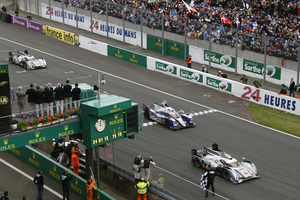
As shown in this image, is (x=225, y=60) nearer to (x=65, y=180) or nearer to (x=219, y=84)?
(x=219, y=84)

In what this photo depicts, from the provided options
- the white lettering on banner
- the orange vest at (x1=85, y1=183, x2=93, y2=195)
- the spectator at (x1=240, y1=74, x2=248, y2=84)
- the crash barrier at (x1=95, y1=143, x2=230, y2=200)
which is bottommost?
the orange vest at (x1=85, y1=183, x2=93, y2=195)

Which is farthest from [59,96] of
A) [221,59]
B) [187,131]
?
[221,59]

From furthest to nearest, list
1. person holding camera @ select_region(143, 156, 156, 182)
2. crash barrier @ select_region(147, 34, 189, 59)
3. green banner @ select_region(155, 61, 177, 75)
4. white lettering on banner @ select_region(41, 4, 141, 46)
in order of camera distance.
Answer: white lettering on banner @ select_region(41, 4, 141, 46) → crash barrier @ select_region(147, 34, 189, 59) → green banner @ select_region(155, 61, 177, 75) → person holding camera @ select_region(143, 156, 156, 182)

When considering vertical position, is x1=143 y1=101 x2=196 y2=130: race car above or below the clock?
below

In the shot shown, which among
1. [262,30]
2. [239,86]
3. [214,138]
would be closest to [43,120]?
[214,138]

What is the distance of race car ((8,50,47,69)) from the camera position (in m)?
38.9

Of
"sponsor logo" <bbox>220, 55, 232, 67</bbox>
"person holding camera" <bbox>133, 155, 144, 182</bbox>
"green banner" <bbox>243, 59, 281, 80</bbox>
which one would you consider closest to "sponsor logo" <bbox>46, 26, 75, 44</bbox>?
"sponsor logo" <bbox>220, 55, 232, 67</bbox>

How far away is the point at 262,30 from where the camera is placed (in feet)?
131

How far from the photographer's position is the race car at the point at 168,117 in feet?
91.4

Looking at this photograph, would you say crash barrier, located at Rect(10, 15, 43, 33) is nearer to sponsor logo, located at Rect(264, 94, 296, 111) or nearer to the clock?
sponsor logo, located at Rect(264, 94, 296, 111)

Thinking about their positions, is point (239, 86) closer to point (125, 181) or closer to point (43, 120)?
point (125, 181)

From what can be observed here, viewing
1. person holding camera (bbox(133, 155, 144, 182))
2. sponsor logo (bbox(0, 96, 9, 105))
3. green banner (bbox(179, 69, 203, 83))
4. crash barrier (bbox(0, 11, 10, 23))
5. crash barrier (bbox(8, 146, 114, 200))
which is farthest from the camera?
crash barrier (bbox(0, 11, 10, 23))

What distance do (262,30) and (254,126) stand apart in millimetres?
14264

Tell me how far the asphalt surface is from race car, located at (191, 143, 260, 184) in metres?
0.33
